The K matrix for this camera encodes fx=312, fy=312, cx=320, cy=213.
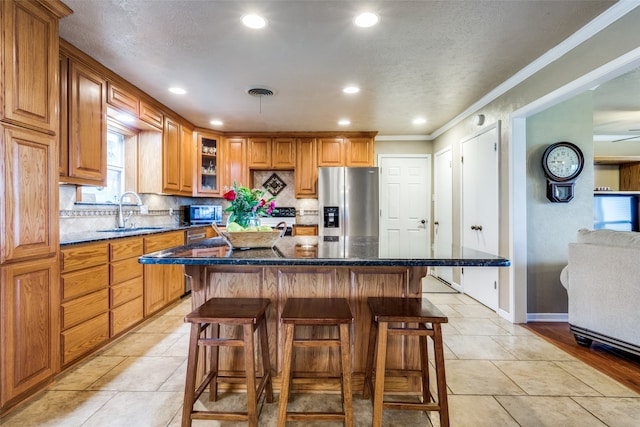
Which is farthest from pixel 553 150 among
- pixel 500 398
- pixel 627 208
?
pixel 627 208

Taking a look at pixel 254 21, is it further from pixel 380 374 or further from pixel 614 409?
pixel 614 409

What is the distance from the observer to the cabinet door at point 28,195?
1652 mm

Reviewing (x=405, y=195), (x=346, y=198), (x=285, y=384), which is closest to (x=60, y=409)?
(x=285, y=384)

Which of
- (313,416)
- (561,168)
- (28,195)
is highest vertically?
(561,168)

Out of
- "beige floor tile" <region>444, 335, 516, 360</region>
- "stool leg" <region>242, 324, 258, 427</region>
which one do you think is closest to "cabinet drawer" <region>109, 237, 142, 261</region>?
"stool leg" <region>242, 324, 258, 427</region>

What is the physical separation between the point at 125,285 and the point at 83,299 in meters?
0.46

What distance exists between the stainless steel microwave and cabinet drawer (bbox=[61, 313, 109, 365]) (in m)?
2.15

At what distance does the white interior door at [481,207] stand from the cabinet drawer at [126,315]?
141 inches

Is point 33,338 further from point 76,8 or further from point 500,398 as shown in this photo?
point 500,398

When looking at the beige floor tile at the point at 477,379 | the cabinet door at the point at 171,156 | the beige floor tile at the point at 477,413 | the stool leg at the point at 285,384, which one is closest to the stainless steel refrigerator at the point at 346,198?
the cabinet door at the point at 171,156

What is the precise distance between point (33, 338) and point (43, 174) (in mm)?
957

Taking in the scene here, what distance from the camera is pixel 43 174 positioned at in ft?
6.15

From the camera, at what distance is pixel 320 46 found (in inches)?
93.5

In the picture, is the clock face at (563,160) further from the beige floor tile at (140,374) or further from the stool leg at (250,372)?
the beige floor tile at (140,374)
